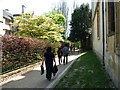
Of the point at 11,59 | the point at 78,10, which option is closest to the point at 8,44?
the point at 11,59

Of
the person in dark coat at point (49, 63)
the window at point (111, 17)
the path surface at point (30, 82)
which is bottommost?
the path surface at point (30, 82)

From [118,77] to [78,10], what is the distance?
1366 inches

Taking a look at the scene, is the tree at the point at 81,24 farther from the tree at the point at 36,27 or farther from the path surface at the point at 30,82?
the path surface at the point at 30,82

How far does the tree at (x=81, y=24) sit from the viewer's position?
121 ft

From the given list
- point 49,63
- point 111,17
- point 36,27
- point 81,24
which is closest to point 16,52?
point 49,63

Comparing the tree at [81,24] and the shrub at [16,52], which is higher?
the tree at [81,24]

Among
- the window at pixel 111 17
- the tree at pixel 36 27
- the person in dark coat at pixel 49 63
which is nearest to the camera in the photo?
the window at pixel 111 17

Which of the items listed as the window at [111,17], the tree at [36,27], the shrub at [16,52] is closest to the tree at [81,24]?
the tree at [36,27]

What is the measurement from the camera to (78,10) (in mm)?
38875

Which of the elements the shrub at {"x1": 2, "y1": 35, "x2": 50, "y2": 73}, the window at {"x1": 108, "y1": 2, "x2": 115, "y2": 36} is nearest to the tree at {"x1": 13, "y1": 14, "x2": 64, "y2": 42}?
the shrub at {"x1": 2, "y1": 35, "x2": 50, "y2": 73}

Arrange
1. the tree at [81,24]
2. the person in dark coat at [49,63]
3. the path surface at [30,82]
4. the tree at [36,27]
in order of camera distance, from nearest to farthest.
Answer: the path surface at [30,82]
the person in dark coat at [49,63]
the tree at [36,27]
the tree at [81,24]

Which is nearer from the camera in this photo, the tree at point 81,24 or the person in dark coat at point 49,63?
the person in dark coat at point 49,63

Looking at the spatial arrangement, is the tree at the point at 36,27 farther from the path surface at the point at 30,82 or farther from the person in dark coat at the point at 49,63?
the person in dark coat at the point at 49,63

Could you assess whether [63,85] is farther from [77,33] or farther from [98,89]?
[77,33]
